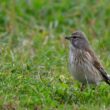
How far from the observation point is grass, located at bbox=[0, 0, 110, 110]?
1020 centimetres

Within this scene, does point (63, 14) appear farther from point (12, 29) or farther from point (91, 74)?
point (91, 74)

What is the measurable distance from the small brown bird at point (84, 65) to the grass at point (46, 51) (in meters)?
0.16

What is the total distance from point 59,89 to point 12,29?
14.6 feet

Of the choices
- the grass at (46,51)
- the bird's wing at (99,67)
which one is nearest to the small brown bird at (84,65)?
the bird's wing at (99,67)

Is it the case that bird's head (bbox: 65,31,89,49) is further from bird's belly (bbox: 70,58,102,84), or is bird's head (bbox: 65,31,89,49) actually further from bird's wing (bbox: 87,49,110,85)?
bird's belly (bbox: 70,58,102,84)

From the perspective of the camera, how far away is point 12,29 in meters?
14.8

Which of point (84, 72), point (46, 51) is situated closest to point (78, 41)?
point (84, 72)

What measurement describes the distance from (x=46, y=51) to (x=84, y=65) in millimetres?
2180

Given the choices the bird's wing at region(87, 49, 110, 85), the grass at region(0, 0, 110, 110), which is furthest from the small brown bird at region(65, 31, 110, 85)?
the grass at region(0, 0, 110, 110)

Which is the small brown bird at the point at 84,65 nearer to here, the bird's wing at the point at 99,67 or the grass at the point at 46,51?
the bird's wing at the point at 99,67

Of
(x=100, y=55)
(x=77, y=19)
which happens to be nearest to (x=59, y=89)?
(x=100, y=55)

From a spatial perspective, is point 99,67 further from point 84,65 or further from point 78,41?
point 78,41

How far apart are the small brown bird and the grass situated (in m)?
0.16

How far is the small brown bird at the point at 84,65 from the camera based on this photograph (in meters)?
11.0
